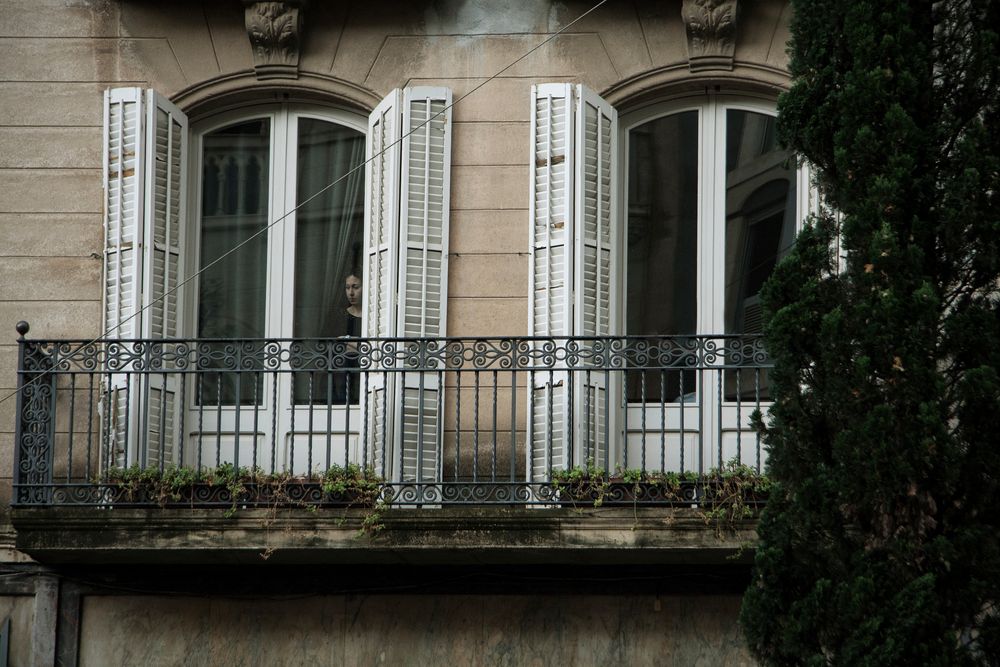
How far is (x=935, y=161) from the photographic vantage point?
9.73 metres

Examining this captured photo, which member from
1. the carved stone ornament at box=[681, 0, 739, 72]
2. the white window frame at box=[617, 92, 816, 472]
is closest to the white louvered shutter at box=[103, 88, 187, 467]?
the white window frame at box=[617, 92, 816, 472]

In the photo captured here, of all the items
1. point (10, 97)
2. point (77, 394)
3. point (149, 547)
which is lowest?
point (149, 547)

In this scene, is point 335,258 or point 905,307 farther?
point 335,258

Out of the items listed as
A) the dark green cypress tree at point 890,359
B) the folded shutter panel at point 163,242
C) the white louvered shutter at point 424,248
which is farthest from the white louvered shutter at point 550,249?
the folded shutter panel at point 163,242

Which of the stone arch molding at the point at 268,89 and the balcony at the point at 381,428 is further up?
the stone arch molding at the point at 268,89

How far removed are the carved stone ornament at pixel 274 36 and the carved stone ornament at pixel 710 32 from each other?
2825 mm

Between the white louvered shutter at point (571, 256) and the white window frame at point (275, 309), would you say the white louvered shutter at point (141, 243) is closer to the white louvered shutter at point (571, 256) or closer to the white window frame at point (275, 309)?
the white window frame at point (275, 309)

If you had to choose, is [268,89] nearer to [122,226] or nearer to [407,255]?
[122,226]

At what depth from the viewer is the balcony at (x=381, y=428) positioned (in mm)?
11672

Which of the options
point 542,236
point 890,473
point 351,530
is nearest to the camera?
point 890,473

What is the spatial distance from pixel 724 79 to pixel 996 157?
3.68 metres

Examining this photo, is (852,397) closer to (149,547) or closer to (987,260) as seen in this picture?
(987,260)

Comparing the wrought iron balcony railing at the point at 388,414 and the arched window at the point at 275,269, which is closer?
the wrought iron balcony railing at the point at 388,414

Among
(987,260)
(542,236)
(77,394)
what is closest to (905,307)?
(987,260)
